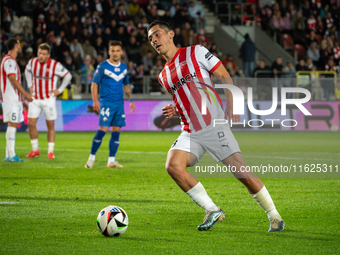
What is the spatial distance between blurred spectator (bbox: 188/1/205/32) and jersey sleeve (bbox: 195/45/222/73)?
60.4ft

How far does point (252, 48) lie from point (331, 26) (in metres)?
5.08

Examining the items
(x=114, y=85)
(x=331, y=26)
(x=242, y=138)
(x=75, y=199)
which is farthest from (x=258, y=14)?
(x=75, y=199)

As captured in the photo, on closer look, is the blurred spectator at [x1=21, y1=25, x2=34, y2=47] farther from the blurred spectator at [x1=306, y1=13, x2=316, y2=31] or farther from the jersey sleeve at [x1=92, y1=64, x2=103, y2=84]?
the blurred spectator at [x1=306, y1=13, x2=316, y2=31]

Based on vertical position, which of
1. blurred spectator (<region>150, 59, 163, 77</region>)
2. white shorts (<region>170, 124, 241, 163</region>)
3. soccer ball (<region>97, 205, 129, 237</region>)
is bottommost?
blurred spectator (<region>150, 59, 163, 77</region>)

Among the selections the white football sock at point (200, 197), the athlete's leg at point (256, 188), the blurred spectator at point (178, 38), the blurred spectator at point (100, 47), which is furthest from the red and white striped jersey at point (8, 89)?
the blurred spectator at point (178, 38)

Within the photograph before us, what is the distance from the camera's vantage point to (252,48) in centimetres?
2095

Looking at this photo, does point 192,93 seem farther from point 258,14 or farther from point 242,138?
point 258,14

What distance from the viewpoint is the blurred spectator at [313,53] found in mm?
21906

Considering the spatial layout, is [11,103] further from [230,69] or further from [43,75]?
[230,69]

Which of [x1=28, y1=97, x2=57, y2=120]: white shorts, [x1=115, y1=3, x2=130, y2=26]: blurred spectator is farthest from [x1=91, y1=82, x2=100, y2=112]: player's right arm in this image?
[x1=115, y1=3, x2=130, y2=26]: blurred spectator

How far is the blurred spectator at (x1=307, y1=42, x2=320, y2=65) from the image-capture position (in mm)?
21906

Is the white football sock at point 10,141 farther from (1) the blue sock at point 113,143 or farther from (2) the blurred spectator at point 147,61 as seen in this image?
(2) the blurred spectator at point 147,61

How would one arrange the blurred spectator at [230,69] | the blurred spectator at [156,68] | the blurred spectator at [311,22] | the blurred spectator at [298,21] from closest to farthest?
the blurred spectator at [156,68]
the blurred spectator at [230,69]
the blurred spectator at [298,21]
the blurred spectator at [311,22]

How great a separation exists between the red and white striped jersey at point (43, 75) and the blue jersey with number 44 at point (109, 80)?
1.57 m
